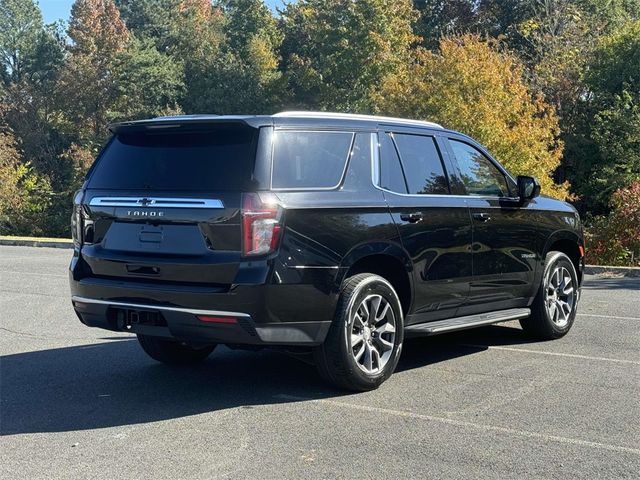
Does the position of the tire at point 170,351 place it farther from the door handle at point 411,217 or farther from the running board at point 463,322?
the door handle at point 411,217

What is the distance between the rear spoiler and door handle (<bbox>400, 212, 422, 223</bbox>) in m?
1.36

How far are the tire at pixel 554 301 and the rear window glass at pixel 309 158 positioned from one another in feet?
9.62

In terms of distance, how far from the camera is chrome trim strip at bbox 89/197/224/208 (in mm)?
5781

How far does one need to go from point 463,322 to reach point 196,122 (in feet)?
9.33

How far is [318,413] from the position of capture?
577 cm

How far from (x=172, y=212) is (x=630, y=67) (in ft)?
105

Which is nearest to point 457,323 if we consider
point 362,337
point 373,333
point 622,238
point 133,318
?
point 373,333

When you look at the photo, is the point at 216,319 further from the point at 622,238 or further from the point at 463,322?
the point at 622,238

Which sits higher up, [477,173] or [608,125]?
[477,173]

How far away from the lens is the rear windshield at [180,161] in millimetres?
5922

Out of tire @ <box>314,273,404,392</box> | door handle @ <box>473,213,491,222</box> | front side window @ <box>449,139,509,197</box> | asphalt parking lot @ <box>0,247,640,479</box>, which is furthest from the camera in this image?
front side window @ <box>449,139,509,197</box>

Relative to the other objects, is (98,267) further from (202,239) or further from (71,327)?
(71,327)

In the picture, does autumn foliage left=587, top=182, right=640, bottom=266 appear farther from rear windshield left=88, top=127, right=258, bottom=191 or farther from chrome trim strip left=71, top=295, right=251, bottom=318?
chrome trim strip left=71, top=295, right=251, bottom=318

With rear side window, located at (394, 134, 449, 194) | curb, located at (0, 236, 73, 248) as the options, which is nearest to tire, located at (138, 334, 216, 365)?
rear side window, located at (394, 134, 449, 194)
